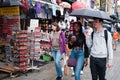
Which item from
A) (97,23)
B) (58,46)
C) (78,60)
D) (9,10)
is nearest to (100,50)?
(97,23)

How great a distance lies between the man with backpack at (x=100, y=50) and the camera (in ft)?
22.6

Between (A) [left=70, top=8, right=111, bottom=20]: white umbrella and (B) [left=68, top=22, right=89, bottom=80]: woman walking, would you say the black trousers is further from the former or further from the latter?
(B) [left=68, top=22, right=89, bottom=80]: woman walking

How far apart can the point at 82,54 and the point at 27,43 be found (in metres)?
3.80

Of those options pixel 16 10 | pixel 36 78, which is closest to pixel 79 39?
pixel 36 78

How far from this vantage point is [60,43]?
1020 centimetres

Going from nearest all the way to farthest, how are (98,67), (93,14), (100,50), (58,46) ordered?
(100,50) < (98,67) < (93,14) < (58,46)

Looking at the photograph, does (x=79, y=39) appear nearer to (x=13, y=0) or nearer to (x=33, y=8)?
(x=13, y=0)

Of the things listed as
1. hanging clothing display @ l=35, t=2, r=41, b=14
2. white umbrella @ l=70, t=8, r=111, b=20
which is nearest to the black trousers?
→ white umbrella @ l=70, t=8, r=111, b=20

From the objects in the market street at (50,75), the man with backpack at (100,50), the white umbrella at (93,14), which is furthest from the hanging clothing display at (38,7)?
the man with backpack at (100,50)

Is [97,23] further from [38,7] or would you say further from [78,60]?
[38,7]

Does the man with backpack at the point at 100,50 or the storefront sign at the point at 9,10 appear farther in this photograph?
the storefront sign at the point at 9,10

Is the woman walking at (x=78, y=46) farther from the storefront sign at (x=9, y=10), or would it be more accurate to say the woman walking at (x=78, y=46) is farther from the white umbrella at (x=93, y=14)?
the storefront sign at (x=9, y=10)

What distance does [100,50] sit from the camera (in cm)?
689

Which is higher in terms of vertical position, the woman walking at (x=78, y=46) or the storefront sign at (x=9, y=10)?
the storefront sign at (x=9, y=10)
